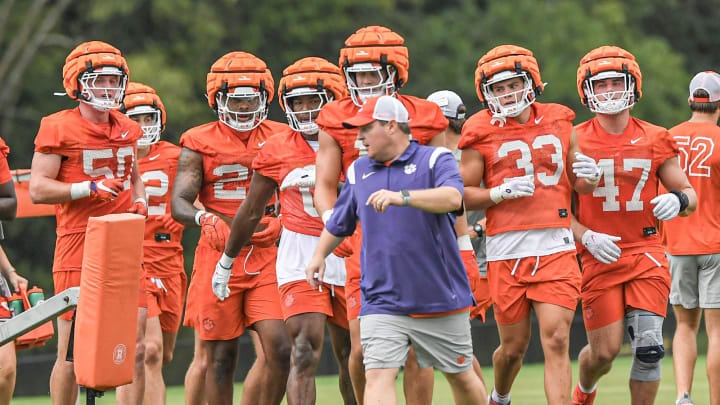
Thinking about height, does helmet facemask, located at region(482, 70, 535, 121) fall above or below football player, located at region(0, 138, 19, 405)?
above

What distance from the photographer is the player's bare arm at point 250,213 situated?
8.86 m

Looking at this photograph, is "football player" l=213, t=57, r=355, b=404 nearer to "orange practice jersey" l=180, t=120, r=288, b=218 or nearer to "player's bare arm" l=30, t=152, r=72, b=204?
"orange practice jersey" l=180, t=120, r=288, b=218

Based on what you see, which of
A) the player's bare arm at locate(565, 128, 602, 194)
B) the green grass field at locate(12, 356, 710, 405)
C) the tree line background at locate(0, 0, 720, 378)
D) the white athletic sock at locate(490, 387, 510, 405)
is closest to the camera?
the player's bare arm at locate(565, 128, 602, 194)

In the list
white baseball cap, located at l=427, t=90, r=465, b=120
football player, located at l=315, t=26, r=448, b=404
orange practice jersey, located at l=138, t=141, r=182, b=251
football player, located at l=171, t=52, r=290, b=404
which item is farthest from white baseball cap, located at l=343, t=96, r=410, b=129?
orange practice jersey, located at l=138, t=141, r=182, b=251

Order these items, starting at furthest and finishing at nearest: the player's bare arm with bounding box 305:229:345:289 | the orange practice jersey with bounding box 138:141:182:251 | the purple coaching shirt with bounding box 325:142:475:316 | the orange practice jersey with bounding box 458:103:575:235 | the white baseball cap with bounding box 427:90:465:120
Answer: the orange practice jersey with bounding box 138:141:182:251 → the white baseball cap with bounding box 427:90:465:120 → the orange practice jersey with bounding box 458:103:575:235 → the player's bare arm with bounding box 305:229:345:289 → the purple coaching shirt with bounding box 325:142:475:316

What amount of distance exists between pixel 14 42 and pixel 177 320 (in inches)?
682

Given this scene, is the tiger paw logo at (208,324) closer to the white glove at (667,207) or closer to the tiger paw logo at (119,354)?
the tiger paw logo at (119,354)

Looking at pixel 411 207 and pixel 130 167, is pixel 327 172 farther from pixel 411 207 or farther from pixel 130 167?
pixel 130 167

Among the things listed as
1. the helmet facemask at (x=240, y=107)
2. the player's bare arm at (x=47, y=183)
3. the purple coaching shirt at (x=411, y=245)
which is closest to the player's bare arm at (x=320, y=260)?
the purple coaching shirt at (x=411, y=245)

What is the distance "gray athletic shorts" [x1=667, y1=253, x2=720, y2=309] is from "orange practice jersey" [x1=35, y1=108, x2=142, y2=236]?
420 cm

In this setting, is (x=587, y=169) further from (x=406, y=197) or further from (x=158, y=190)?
(x=158, y=190)

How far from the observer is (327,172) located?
8422 millimetres

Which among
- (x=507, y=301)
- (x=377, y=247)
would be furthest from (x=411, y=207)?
(x=507, y=301)

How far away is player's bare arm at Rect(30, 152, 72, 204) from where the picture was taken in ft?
29.5
